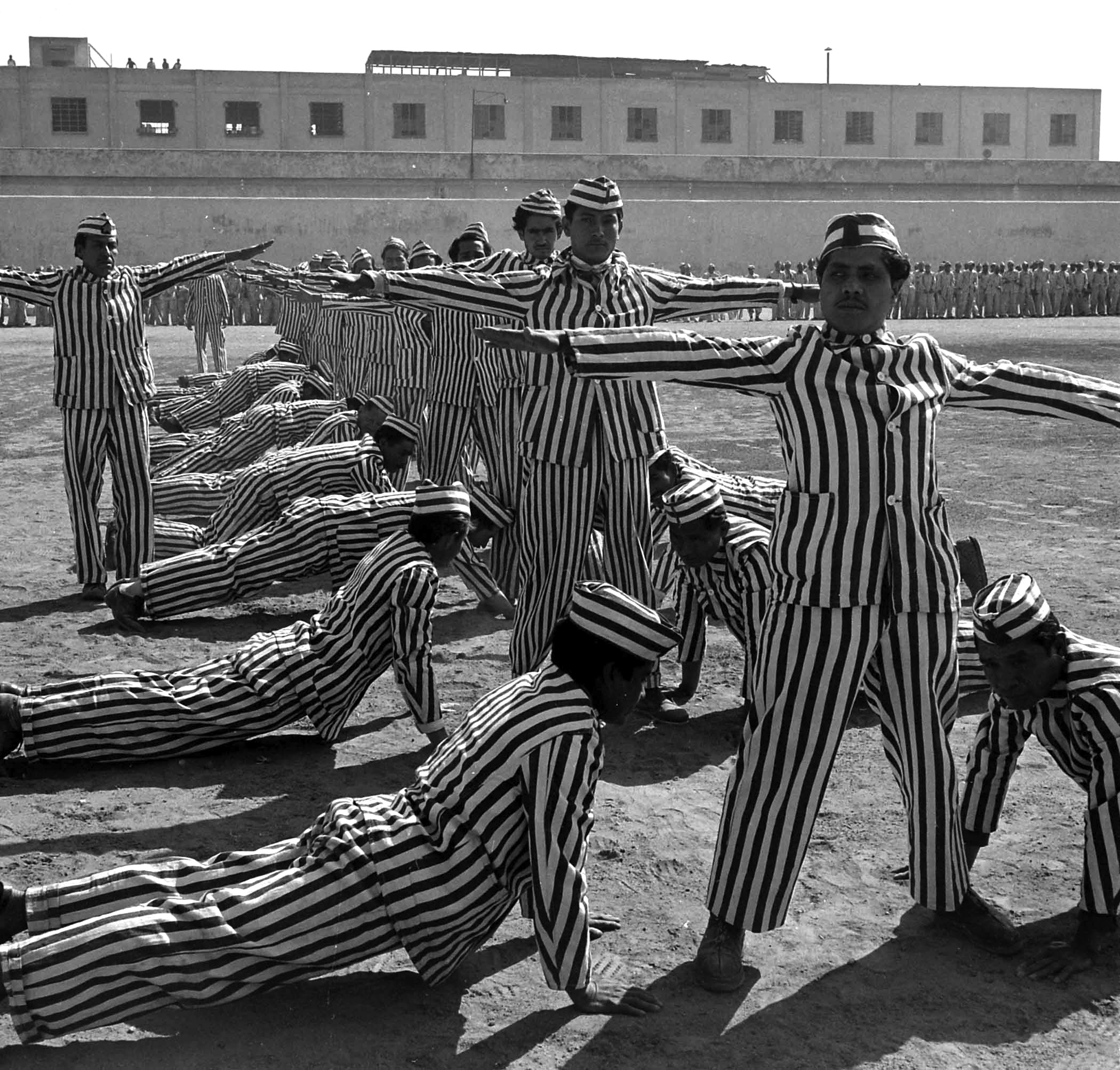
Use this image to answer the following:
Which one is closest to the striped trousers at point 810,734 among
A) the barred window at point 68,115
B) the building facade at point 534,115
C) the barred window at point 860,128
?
the building facade at point 534,115

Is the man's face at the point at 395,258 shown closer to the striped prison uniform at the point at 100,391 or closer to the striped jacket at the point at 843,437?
the striped prison uniform at the point at 100,391

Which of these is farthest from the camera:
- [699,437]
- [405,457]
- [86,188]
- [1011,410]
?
[86,188]

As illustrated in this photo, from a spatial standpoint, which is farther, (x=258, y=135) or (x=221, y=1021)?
(x=258, y=135)

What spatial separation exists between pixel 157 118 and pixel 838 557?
46.3 meters

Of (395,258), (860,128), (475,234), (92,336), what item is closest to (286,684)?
(92,336)

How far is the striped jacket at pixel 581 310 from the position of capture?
5535 mm

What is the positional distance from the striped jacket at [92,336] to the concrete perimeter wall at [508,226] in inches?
1024

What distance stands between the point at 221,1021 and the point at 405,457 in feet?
15.8

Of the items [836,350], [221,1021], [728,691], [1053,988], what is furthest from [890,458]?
[728,691]

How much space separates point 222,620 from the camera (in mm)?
7527

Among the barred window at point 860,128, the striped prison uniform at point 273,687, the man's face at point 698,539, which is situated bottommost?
the striped prison uniform at point 273,687

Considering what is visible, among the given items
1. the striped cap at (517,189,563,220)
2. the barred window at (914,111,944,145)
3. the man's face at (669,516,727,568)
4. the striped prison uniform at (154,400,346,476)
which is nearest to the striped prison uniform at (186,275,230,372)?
the striped prison uniform at (154,400,346,476)

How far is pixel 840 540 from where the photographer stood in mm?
3723

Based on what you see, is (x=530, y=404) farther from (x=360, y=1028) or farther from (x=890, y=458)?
(x=360, y=1028)
